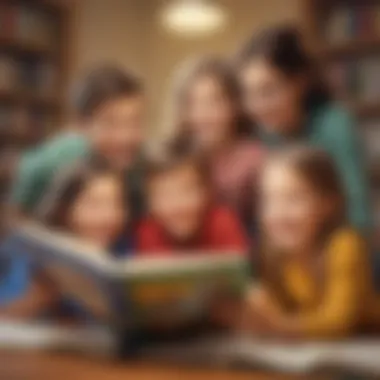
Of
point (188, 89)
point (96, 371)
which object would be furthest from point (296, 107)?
point (96, 371)

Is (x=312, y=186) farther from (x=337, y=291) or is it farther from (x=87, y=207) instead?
(x=87, y=207)

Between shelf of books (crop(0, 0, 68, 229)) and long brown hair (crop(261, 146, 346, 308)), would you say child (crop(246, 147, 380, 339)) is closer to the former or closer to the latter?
long brown hair (crop(261, 146, 346, 308))

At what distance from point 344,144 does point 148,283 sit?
303mm

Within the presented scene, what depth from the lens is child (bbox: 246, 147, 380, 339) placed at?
42.2 inches

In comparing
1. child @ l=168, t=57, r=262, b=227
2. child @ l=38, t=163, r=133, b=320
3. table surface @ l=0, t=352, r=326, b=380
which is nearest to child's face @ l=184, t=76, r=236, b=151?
child @ l=168, t=57, r=262, b=227

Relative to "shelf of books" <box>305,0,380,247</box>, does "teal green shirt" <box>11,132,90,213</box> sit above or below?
below

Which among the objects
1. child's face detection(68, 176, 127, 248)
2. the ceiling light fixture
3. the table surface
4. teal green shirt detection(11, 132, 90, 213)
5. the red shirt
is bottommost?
the table surface

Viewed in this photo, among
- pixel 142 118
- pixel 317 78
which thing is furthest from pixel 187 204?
pixel 317 78

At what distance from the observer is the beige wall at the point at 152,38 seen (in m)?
1.12

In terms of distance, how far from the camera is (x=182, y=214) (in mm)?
1127

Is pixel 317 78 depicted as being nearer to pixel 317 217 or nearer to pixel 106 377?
pixel 317 217

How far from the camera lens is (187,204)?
113 centimetres

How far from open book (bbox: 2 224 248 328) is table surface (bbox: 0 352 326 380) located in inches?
2.2

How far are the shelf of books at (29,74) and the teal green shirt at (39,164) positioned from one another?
16 millimetres
